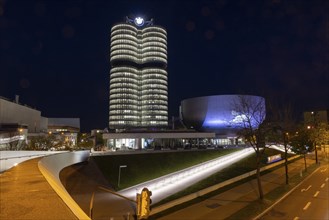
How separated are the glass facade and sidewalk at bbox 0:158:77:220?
6204 inches

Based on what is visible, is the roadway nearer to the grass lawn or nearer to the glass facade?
the grass lawn

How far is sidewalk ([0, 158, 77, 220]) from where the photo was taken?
785cm

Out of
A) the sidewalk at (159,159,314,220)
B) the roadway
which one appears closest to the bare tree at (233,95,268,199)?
the sidewalk at (159,159,314,220)

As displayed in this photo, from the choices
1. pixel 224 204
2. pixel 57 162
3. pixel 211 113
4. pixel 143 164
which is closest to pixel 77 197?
pixel 57 162

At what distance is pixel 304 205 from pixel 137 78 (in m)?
164

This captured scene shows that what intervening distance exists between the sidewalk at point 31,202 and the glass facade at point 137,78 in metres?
158

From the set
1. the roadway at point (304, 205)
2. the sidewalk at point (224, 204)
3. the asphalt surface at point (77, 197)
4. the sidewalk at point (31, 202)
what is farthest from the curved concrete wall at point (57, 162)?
the roadway at point (304, 205)

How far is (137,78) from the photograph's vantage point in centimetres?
18075

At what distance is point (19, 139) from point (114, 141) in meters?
27.6

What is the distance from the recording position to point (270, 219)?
1856 centimetres

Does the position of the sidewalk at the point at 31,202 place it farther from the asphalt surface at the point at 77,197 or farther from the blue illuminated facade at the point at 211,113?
the blue illuminated facade at the point at 211,113

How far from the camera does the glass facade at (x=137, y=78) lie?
170m

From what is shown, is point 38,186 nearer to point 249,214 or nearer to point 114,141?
point 249,214

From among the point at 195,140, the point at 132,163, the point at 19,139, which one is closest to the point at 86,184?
the point at 132,163
